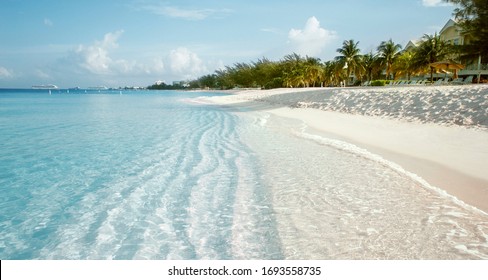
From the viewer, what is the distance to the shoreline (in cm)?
513

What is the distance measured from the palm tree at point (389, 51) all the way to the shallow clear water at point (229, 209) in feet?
142

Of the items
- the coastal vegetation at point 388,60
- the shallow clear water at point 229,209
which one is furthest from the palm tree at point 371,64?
the shallow clear water at point 229,209

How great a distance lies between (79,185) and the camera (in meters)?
5.98

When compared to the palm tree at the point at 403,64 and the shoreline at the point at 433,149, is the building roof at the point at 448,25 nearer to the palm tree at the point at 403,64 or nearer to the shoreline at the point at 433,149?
the palm tree at the point at 403,64

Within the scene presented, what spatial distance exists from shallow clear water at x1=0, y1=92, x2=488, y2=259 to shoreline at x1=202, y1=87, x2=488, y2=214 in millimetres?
437

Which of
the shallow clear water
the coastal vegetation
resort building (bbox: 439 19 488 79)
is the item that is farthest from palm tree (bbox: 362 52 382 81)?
the shallow clear water

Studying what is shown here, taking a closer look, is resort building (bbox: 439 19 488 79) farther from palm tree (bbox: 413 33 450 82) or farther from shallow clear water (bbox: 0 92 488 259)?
shallow clear water (bbox: 0 92 488 259)

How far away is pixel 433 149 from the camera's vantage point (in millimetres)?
7734

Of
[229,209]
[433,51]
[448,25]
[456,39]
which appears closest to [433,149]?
[229,209]

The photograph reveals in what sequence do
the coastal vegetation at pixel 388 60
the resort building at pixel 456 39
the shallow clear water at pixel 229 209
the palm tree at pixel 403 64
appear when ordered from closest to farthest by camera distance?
the shallow clear water at pixel 229 209
the coastal vegetation at pixel 388 60
the resort building at pixel 456 39
the palm tree at pixel 403 64

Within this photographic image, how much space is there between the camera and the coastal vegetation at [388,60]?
20.9m
